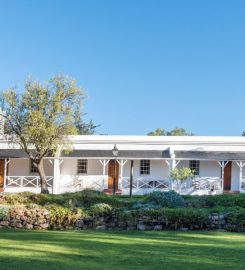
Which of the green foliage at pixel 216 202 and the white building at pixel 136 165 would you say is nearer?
the green foliage at pixel 216 202

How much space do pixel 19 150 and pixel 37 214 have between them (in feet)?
54.2

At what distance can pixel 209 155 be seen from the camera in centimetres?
2956

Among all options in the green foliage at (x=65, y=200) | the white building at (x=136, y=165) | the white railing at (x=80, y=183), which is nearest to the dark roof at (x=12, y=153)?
the white building at (x=136, y=165)

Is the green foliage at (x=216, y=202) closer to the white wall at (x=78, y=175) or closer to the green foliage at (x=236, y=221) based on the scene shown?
the green foliage at (x=236, y=221)

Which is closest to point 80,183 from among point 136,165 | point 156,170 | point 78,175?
point 78,175

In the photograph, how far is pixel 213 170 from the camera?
30.2m

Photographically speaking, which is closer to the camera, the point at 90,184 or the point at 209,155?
the point at 209,155

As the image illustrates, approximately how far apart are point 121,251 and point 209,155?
804 inches

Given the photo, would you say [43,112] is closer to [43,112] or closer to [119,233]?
[43,112]

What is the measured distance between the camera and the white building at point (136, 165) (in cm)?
2903

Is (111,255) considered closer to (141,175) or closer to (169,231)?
(169,231)

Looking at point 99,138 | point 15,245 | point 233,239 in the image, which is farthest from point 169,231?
point 99,138

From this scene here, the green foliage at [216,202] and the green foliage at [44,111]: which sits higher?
the green foliage at [44,111]

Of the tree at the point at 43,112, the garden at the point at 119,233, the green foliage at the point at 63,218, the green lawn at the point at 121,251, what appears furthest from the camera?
the tree at the point at 43,112
